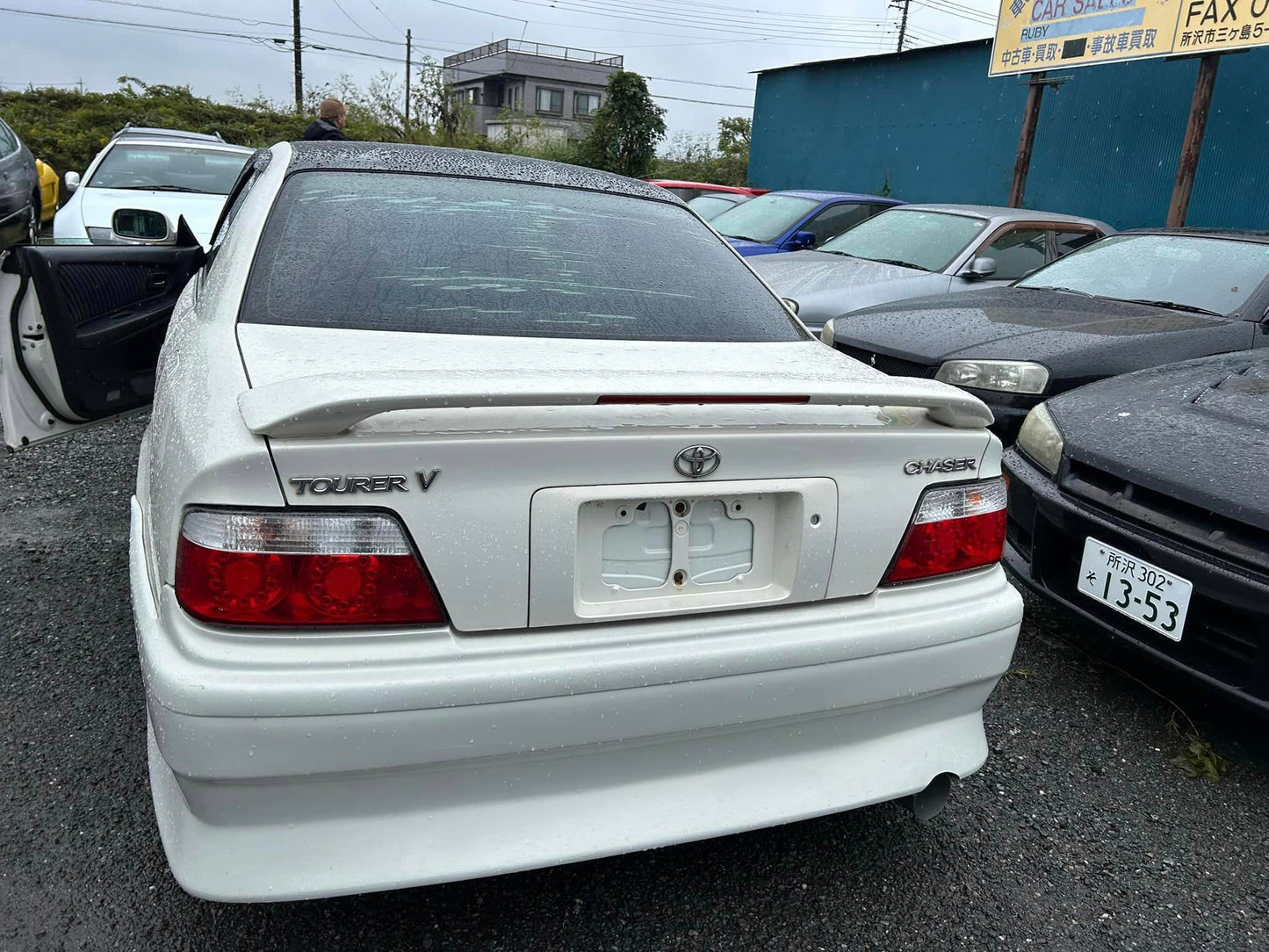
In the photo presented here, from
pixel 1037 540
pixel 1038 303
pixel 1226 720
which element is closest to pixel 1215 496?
pixel 1037 540

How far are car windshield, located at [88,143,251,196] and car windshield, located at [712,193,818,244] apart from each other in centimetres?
430

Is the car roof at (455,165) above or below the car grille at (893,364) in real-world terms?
above

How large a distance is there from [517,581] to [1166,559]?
178cm

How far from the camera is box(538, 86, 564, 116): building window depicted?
5684 cm

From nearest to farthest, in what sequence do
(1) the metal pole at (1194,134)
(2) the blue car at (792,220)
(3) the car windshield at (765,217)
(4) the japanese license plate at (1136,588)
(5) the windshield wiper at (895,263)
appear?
(4) the japanese license plate at (1136,588) → (5) the windshield wiper at (895,263) → (2) the blue car at (792,220) → (3) the car windshield at (765,217) → (1) the metal pole at (1194,134)

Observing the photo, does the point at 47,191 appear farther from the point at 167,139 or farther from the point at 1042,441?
the point at 1042,441

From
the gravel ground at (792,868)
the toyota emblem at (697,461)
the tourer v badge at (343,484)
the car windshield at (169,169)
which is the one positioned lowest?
the gravel ground at (792,868)

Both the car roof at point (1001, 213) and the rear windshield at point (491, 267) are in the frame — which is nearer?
the rear windshield at point (491, 267)

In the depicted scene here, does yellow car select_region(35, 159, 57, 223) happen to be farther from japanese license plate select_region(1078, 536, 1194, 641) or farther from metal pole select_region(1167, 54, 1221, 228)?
metal pole select_region(1167, 54, 1221, 228)

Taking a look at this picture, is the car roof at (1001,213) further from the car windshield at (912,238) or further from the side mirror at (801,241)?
the side mirror at (801,241)

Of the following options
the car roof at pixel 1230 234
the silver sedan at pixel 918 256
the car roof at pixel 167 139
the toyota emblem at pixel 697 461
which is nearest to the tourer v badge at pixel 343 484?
the toyota emblem at pixel 697 461

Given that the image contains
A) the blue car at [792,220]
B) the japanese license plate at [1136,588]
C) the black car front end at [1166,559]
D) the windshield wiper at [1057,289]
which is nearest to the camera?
the black car front end at [1166,559]

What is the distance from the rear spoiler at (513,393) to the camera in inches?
50.5

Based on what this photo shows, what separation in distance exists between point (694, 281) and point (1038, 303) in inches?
117
